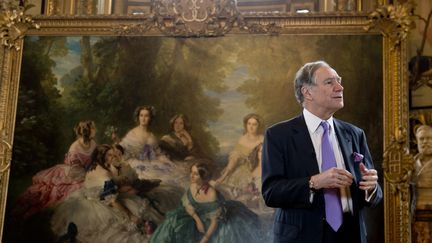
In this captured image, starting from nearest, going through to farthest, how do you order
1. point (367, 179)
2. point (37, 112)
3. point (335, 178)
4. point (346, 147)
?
1. point (335, 178)
2. point (367, 179)
3. point (346, 147)
4. point (37, 112)

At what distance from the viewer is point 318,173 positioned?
8.70 ft

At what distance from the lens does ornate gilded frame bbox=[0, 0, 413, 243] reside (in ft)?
17.1

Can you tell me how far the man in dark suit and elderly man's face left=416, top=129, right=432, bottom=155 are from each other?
2672mm

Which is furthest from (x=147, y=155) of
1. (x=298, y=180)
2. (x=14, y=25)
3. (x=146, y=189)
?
(x=298, y=180)

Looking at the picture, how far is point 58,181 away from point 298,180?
3694mm

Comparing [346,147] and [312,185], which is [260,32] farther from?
[312,185]

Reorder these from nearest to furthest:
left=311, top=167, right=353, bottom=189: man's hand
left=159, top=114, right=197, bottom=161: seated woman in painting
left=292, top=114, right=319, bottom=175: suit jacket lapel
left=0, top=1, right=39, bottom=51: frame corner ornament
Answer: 1. left=311, top=167, right=353, bottom=189: man's hand
2. left=292, top=114, right=319, bottom=175: suit jacket lapel
3. left=159, top=114, right=197, bottom=161: seated woman in painting
4. left=0, top=1, right=39, bottom=51: frame corner ornament

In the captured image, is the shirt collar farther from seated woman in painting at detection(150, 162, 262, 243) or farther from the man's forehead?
seated woman in painting at detection(150, 162, 262, 243)

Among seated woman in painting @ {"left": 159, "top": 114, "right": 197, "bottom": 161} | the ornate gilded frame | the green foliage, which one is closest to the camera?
the ornate gilded frame

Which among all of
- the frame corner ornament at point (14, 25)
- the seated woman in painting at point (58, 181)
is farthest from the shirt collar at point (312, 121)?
the frame corner ornament at point (14, 25)

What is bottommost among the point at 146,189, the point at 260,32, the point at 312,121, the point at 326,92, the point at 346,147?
the point at 146,189

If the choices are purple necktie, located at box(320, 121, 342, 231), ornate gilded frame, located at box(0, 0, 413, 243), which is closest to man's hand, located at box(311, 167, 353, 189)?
purple necktie, located at box(320, 121, 342, 231)

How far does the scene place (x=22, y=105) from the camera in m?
5.90

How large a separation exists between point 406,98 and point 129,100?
267 centimetres
